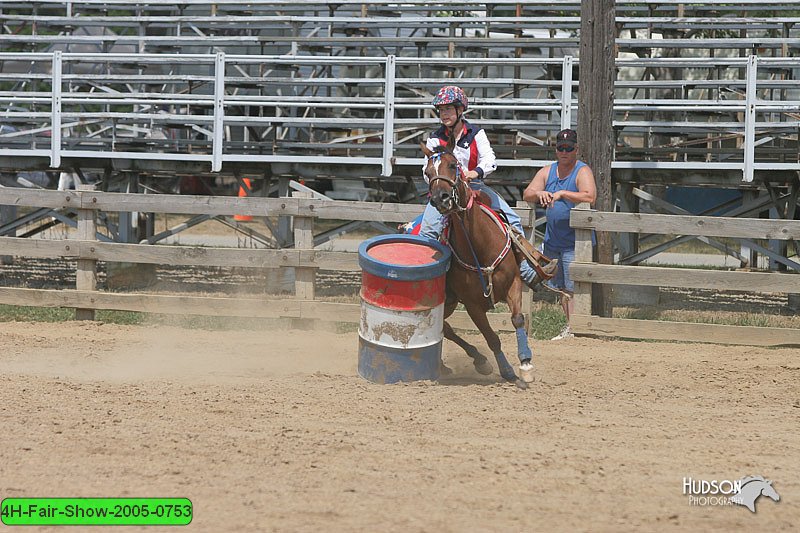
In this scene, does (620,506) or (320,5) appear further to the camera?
(320,5)

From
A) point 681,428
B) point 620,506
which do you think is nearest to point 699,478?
point 620,506

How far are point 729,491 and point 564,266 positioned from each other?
19.1ft

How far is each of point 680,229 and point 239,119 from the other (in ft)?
21.9

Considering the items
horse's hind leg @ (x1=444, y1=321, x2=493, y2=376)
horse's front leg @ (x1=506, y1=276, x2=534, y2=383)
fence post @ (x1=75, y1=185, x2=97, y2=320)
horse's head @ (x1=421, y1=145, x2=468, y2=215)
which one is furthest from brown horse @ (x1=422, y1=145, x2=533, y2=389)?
fence post @ (x1=75, y1=185, x2=97, y2=320)

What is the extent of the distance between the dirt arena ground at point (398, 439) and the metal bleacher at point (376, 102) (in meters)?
3.54

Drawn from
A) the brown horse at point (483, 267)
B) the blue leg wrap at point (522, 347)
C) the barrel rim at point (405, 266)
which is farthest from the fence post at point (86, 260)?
the blue leg wrap at point (522, 347)

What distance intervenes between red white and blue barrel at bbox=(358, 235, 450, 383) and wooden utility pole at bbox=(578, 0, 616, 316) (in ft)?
12.7

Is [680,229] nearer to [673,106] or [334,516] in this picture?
[673,106]

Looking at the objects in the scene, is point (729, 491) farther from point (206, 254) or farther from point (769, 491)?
point (206, 254)

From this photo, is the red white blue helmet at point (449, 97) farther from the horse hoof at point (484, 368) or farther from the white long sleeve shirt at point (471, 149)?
the horse hoof at point (484, 368)

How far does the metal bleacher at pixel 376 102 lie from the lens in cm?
1363

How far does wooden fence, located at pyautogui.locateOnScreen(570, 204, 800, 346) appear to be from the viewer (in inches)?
413

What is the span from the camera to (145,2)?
63.1 ft

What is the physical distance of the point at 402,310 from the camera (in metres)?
8.12
